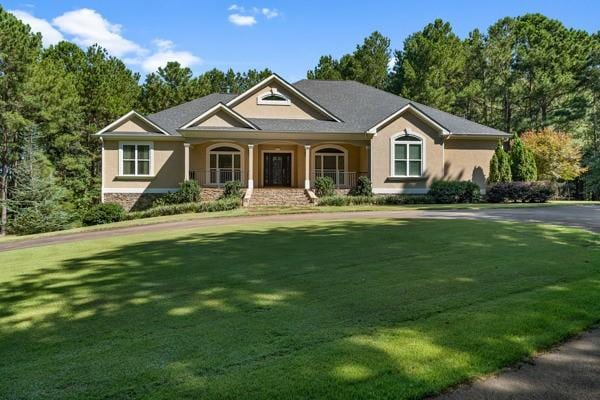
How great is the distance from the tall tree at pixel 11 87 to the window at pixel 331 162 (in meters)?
18.8

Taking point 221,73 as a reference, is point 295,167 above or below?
below

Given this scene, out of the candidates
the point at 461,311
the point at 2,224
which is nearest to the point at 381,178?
the point at 461,311

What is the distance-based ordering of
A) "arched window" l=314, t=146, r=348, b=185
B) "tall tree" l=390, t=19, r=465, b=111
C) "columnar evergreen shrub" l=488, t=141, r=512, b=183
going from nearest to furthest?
"columnar evergreen shrub" l=488, t=141, r=512, b=183, "arched window" l=314, t=146, r=348, b=185, "tall tree" l=390, t=19, r=465, b=111

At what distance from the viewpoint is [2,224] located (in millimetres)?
26453

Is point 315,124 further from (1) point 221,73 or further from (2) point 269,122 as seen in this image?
(1) point 221,73

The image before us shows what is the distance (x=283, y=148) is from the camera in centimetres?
2797

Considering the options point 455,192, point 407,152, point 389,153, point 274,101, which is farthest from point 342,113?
point 455,192

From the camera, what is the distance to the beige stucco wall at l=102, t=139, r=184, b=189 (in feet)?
83.9

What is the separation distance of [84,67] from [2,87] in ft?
31.8

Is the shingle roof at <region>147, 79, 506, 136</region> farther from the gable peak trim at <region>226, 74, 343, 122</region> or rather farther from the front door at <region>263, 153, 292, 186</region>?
the front door at <region>263, 153, 292, 186</region>

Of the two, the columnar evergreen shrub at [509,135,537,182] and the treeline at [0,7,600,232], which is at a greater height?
the treeline at [0,7,600,232]

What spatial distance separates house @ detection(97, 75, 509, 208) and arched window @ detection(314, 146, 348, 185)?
64 mm

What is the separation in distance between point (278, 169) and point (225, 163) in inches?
136

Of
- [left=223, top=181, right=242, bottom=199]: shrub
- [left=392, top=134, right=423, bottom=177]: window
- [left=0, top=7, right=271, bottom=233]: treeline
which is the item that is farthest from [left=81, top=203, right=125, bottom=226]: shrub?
[left=392, top=134, right=423, bottom=177]: window
